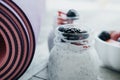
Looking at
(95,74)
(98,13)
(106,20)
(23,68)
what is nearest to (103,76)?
(95,74)

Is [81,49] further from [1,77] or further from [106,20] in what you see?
[106,20]

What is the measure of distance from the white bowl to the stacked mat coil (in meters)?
0.17

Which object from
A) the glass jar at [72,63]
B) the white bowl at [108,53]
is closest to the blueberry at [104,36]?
the white bowl at [108,53]

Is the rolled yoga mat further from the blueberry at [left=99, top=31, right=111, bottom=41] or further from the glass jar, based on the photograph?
the blueberry at [left=99, top=31, right=111, bottom=41]

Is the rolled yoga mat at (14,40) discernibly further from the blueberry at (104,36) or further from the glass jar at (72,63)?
the blueberry at (104,36)

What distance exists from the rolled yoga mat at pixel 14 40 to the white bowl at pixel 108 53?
167 mm

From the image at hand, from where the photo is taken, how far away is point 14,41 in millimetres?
369

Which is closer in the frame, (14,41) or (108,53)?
(14,41)

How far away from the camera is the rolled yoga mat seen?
0.36m

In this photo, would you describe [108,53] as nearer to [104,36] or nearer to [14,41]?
[104,36]

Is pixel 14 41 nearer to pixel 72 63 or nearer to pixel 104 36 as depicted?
pixel 72 63

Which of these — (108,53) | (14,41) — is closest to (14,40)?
(14,41)

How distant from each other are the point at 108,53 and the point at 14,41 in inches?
8.1

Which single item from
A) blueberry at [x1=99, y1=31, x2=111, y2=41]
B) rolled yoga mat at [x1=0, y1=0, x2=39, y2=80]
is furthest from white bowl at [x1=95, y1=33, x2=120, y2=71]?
rolled yoga mat at [x1=0, y1=0, x2=39, y2=80]
